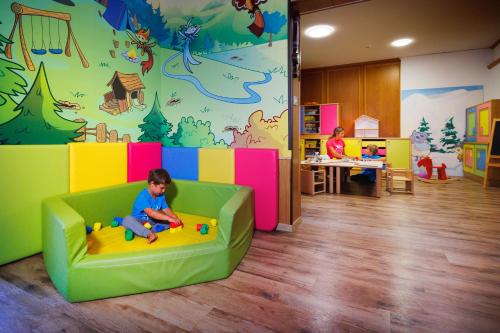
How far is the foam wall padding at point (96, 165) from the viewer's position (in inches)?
119

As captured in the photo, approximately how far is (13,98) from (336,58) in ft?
26.8

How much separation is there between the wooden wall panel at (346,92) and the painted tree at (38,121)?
327 inches

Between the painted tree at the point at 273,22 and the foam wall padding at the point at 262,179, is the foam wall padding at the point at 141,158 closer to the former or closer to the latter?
the foam wall padding at the point at 262,179

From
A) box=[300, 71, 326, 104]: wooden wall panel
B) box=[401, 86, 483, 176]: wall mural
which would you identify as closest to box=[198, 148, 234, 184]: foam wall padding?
box=[401, 86, 483, 176]: wall mural

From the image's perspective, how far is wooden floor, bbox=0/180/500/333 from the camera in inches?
70.8

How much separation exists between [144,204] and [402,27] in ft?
21.8

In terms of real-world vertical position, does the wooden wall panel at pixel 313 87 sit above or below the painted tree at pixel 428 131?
above

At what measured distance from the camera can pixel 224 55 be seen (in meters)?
3.84

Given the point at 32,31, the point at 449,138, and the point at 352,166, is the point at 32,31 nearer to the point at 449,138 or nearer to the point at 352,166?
the point at 352,166

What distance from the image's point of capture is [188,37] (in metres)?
4.10

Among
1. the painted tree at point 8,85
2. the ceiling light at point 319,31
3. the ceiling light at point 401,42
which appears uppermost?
the ceiling light at point 401,42

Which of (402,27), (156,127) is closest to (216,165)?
(156,127)

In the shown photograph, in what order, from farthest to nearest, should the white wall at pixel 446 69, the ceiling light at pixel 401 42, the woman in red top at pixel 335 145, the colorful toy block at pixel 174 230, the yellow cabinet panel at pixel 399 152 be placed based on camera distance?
the yellow cabinet panel at pixel 399 152 → the white wall at pixel 446 69 → the ceiling light at pixel 401 42 → the woman in red top at pixel 335 145 → the colorful toy block at pixel 174 230

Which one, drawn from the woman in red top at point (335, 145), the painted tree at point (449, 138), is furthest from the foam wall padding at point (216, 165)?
the painted tree at point (449, 138)
